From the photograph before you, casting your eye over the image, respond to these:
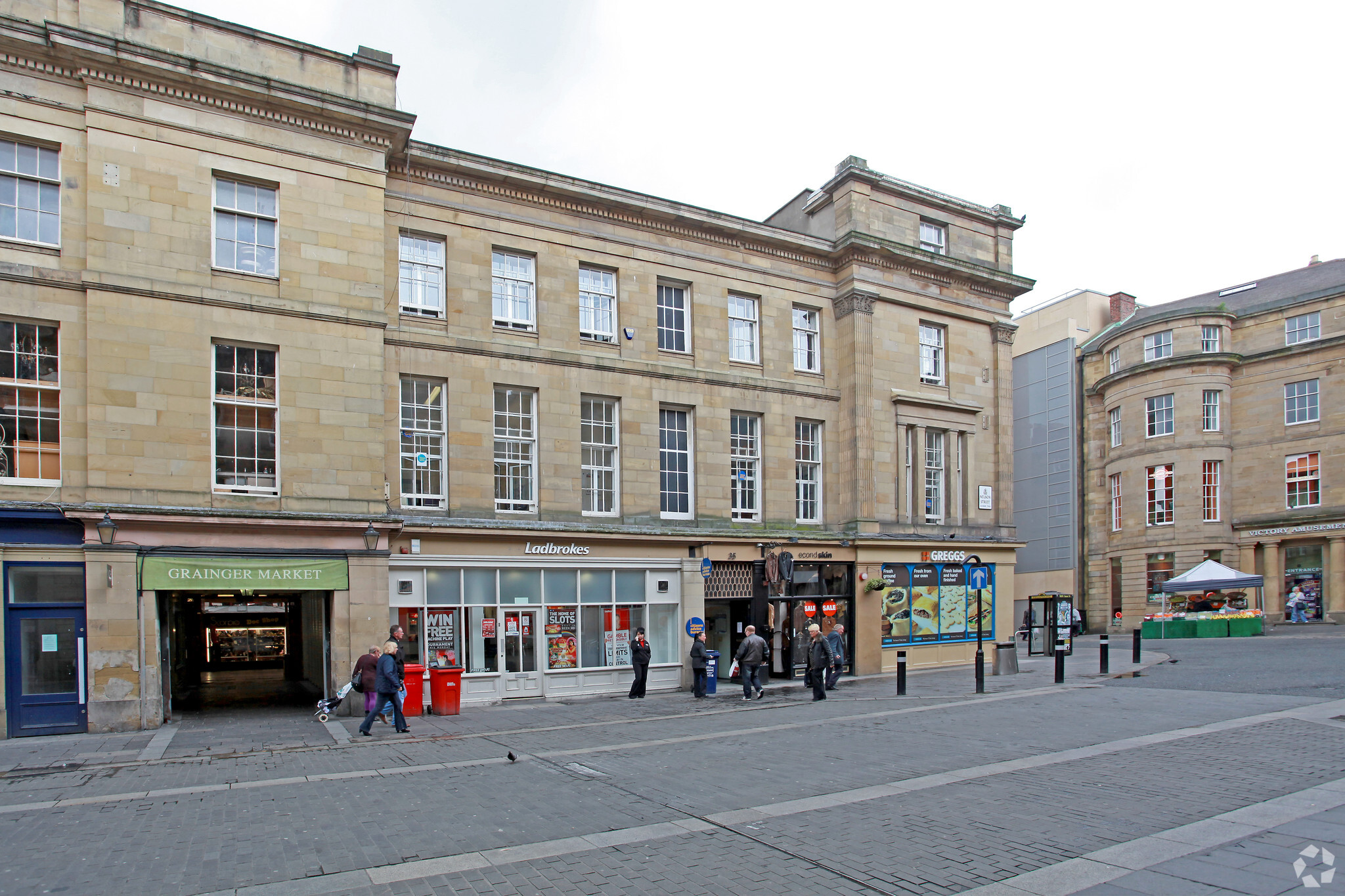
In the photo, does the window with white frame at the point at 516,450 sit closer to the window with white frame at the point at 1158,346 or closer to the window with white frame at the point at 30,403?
the window with white frame at the point at 30,403

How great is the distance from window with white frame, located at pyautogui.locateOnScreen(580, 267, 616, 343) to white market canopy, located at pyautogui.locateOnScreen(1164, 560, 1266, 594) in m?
25.1

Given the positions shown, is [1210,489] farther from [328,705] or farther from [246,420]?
[246,420]

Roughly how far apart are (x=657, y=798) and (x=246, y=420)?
11712 millimetres

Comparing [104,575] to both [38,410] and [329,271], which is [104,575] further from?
[329,271]

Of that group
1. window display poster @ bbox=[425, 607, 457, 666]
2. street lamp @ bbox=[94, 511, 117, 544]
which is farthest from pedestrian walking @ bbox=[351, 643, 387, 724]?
street lamp @ bbox=[94, 511, 117, 544]

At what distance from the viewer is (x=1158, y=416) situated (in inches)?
1751

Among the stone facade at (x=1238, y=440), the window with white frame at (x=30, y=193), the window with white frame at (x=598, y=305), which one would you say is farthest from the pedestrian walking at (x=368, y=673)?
the stone facade at (x=1238, y=440)

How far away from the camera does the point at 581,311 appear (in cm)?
2128

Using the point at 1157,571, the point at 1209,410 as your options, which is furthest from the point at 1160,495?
the point at 1209,410

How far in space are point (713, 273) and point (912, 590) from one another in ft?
35.3

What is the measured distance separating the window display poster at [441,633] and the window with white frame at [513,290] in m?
6.67

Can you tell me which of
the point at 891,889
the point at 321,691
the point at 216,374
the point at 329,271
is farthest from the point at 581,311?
the point at 891,889

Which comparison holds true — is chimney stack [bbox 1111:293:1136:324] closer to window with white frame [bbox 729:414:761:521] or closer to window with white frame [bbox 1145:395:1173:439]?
window with white frame [bbox 1145:395:1173:439]

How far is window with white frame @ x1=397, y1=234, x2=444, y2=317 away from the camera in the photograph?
A: 1903cm
